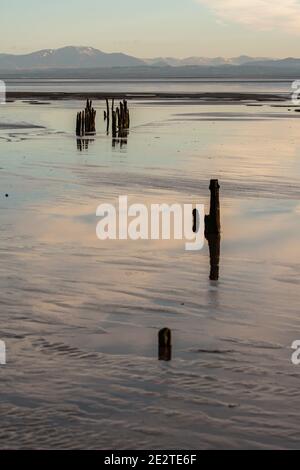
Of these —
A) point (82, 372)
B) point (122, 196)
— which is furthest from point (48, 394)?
point (122, 196)

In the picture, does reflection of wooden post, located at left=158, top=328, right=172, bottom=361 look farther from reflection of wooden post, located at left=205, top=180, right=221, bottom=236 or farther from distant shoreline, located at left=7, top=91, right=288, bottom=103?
distant shoreline, located at left=7, top=91, right=288, bottom=103

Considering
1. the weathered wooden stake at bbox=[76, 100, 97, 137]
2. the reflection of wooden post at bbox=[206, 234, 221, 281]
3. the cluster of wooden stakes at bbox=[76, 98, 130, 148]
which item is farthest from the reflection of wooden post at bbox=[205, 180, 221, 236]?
the weathered wooden stake at bbox=[76, 100, 97, 137]

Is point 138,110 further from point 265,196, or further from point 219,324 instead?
point 219,324

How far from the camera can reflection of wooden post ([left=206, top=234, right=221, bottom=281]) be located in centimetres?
1733

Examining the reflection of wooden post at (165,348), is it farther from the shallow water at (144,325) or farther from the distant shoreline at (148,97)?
the distant shoreline at (148,97)

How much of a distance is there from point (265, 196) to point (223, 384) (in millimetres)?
18052

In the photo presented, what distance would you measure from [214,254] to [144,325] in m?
5.80

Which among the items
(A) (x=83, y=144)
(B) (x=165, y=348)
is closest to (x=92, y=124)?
(A) (x=83, y=144)

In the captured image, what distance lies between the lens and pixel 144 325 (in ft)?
45.0

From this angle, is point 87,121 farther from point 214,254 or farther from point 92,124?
point 214,254

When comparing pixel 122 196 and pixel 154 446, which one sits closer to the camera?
pixel 154 446

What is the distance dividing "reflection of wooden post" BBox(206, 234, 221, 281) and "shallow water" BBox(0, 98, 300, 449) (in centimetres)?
17
